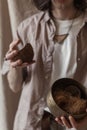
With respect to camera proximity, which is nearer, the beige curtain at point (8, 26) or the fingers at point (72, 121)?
the fingers at point (72, 121)

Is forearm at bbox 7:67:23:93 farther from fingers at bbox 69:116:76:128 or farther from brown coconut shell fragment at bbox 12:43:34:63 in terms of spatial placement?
fingers at bbox 69:116:76:128

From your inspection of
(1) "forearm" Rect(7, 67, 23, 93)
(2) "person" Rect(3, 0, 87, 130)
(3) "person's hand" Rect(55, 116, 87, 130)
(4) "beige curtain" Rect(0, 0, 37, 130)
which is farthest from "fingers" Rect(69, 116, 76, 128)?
(4) "beige curtain" Rect(0, 0, 37, 130)

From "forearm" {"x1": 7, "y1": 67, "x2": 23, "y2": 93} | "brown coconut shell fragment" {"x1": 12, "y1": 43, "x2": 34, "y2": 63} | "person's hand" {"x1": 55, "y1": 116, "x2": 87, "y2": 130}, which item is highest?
"brown coconut shell fragment" {"x1": 12, "y1": 43, "x2": 34, "y2": 63}

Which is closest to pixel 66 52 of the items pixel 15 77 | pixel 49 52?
pixel 49 52

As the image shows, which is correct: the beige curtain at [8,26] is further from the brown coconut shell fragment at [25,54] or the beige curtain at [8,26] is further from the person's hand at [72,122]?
the person's hand at [72,122]

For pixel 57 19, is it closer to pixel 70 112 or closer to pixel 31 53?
pixel 31 53

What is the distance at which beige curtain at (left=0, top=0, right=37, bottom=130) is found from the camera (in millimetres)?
1192

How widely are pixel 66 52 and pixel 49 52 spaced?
0.05 meters

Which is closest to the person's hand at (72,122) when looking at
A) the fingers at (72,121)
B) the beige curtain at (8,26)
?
the fingers at (72,121)

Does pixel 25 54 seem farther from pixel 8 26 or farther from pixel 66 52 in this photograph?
pixel 8 26

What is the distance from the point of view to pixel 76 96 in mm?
893

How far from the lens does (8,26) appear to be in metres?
1.22

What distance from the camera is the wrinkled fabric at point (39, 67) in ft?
3.31

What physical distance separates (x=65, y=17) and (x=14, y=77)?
9.8 inches
